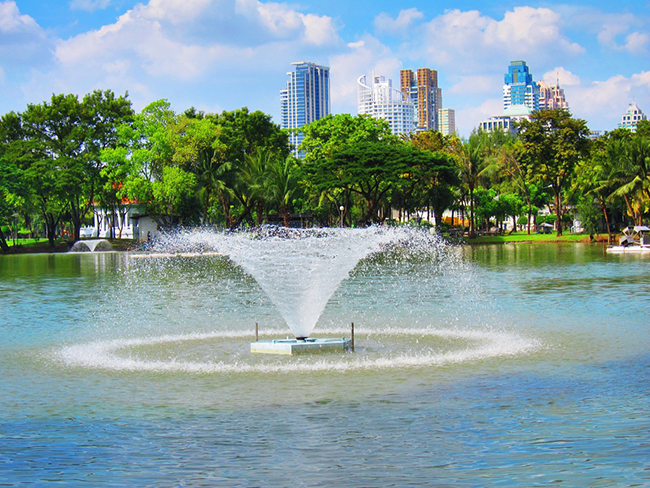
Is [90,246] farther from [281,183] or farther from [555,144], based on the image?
[555,144]

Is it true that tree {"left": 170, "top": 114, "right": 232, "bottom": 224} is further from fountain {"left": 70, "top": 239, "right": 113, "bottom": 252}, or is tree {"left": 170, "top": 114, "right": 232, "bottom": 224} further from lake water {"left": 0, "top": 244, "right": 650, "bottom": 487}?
lake water {"left": 0, "top": 244, "right": 650, "bottom": 487}

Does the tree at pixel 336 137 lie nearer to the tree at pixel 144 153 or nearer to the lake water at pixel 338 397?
the tree at pixel 144 153

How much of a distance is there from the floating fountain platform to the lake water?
48cm

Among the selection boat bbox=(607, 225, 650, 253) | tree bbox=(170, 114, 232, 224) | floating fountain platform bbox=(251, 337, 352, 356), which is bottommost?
floating fountain platform bbox=(251, 337, 352, 356)

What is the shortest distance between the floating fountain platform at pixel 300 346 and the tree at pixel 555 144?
78.6 metres

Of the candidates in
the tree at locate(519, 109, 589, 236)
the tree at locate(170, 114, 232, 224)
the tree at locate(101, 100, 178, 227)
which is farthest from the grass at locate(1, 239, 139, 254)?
the tree at locate(519, 109, 589, 236)

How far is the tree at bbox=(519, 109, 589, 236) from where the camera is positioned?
9069cm

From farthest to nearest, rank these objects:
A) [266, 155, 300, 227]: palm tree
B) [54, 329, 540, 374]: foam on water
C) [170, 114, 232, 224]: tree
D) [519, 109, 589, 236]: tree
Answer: [519, 109, 589, 236]: tree → [170, 114, 232, 224]: tree → [266, 155, 300, 227]: palm tree → [54, 329, 540, 374]: foam on water

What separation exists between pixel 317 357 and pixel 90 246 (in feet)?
247

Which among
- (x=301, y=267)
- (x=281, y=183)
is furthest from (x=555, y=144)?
(x=301, y=267)

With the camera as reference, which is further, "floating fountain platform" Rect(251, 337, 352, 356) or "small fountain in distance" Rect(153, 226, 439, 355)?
"small fountain in distance" Rect(153, 226, 439, 355)

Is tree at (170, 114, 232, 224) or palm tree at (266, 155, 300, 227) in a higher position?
tree at (170, 114, 232, 224)

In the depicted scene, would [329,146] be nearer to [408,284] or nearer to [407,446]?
Answer: [408,284]

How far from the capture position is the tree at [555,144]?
298 ft
